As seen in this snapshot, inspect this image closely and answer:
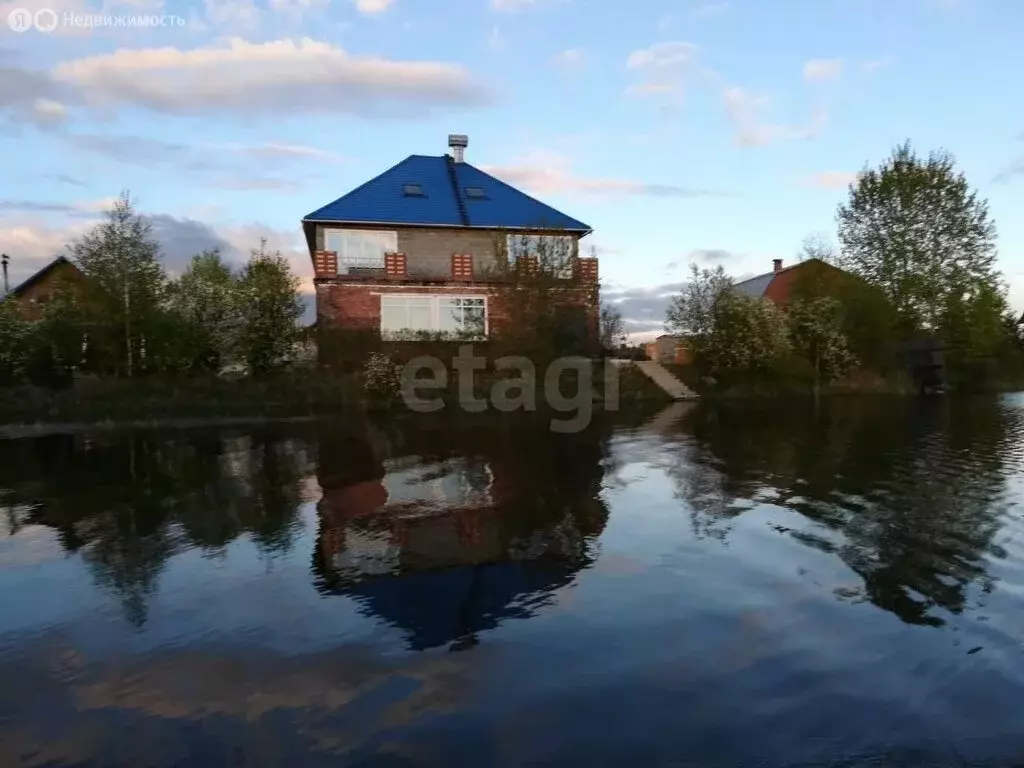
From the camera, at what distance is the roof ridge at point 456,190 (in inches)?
1325

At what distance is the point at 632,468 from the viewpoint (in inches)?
541

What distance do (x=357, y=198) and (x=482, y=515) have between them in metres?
26.0

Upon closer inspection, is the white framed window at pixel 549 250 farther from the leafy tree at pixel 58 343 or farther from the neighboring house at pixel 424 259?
the leafy tree at pixel 58 343

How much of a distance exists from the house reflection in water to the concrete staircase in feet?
57.8

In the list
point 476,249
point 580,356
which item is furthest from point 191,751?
point 476,249

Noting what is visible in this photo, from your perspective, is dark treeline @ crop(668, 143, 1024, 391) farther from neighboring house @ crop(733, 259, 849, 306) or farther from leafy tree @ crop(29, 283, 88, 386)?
leafy tree @ crop(29, 283, 88, 386)

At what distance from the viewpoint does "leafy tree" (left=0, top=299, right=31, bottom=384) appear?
2531 cm

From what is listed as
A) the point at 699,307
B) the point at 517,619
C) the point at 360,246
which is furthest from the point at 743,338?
the point at 517,619

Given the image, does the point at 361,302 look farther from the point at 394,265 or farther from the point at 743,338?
the point at 743,338

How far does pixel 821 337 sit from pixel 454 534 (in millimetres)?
31089

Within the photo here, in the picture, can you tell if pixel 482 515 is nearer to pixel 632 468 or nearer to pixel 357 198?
pixel 632 468

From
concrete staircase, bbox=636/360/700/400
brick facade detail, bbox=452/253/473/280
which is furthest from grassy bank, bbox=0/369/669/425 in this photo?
brick facade detail, bbox=452/253/473/280

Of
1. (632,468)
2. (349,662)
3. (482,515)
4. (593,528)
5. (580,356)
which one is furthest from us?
(580,356)

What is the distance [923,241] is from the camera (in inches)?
1519
